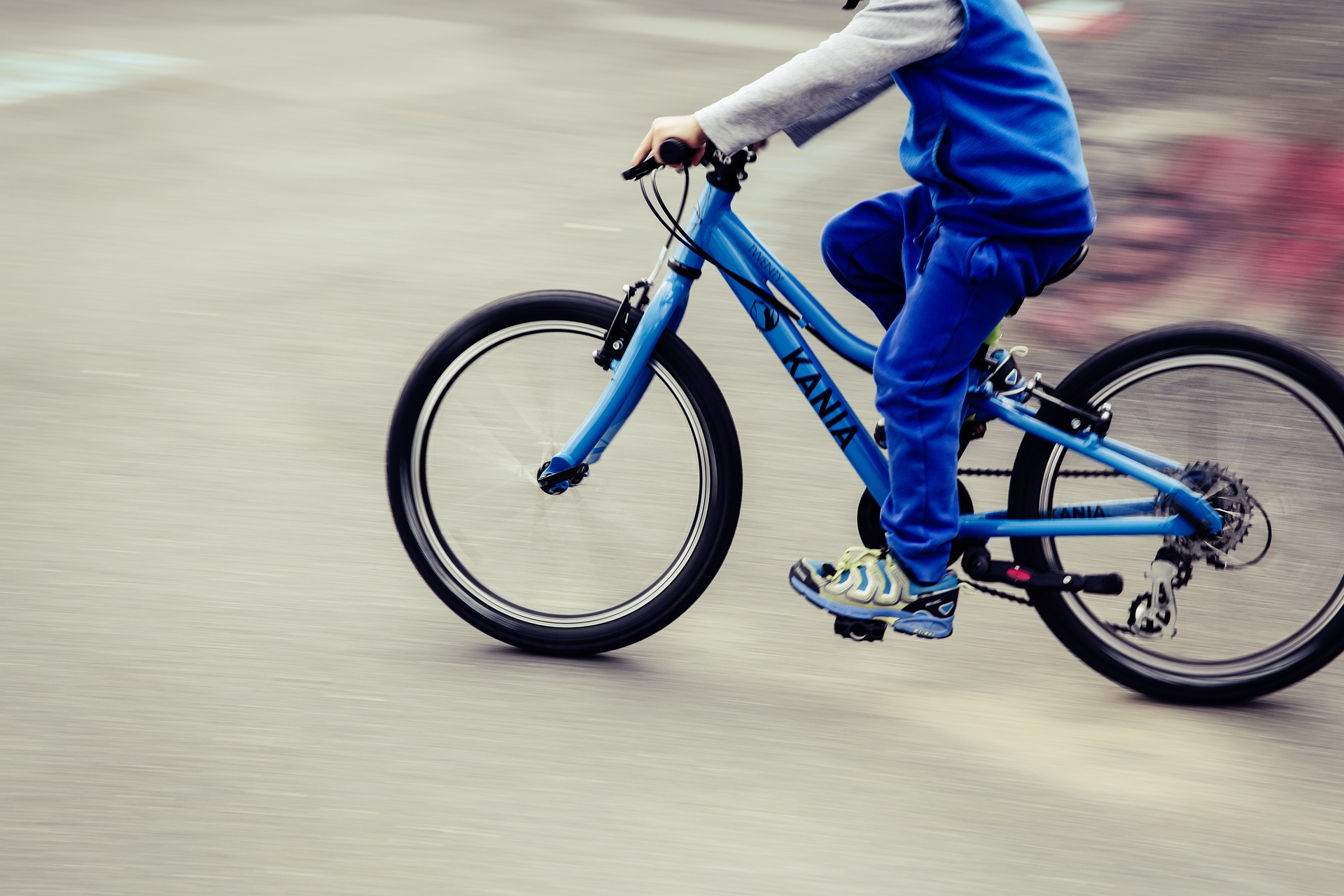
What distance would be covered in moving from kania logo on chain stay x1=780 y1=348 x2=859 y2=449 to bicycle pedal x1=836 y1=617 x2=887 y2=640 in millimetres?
457

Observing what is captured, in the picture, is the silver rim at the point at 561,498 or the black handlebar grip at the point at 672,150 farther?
the silver rim at the point at 561,498

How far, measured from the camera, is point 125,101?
8453 mm

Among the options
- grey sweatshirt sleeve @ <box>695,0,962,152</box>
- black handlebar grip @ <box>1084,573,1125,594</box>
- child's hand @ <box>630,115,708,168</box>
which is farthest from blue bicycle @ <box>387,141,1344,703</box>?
grey sweatshirt sleeve @ <box>695,0,962,152</box>

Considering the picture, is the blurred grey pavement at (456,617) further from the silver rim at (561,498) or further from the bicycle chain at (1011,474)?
the bicycle chain at (1011,474)

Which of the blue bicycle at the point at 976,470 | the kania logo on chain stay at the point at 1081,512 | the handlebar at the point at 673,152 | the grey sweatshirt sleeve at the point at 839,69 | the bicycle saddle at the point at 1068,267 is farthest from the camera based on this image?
the kania logo on chain stay at the point at 1081,512

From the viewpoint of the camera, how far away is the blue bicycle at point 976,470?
3422mm

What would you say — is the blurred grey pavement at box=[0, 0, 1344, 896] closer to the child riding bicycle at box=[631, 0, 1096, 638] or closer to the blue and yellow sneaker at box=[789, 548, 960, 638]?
the blue and yellow sneaker at box=[789, 548, 960, 638]

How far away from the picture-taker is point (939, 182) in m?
3.16

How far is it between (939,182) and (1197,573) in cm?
128

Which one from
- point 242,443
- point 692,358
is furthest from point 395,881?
point 242,443

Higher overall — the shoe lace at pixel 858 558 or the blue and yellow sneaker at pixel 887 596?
the shoe lace at pixel 858 558

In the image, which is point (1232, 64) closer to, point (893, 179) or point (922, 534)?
point (893, 179)

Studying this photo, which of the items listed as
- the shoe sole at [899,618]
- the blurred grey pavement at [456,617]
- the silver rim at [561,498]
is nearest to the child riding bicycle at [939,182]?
the shoe sole at [899,618]

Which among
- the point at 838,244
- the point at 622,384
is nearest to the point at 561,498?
the point at 622,384
